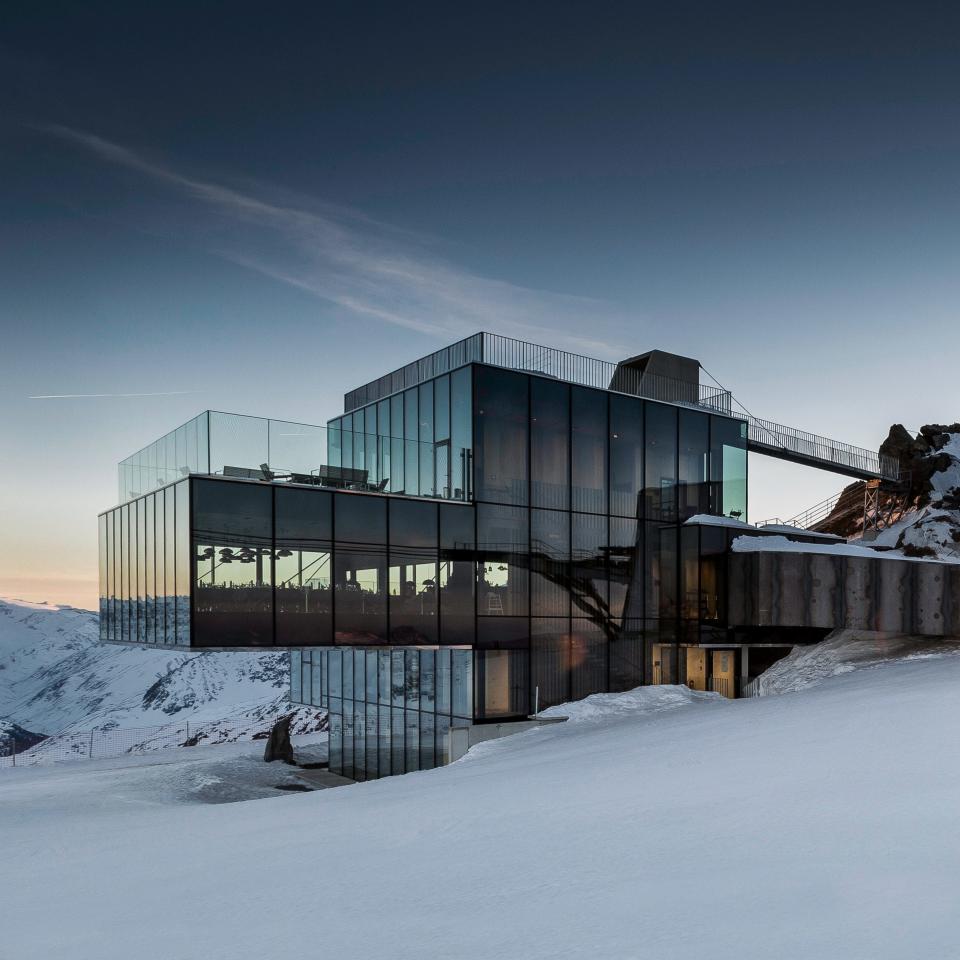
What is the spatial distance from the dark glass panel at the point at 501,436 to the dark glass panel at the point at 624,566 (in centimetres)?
409

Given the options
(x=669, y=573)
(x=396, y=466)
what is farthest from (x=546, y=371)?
(x=669, y=573)

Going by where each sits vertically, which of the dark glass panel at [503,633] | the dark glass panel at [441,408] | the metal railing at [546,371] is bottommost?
the dark glass panel at [503,633]

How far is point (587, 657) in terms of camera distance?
2600 cm

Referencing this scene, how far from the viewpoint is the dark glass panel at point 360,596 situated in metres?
21.6

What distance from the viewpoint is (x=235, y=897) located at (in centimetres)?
705

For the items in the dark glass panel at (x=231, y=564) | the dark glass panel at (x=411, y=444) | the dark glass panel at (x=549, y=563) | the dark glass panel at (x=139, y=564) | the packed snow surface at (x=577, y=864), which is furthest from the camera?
the dark glass panel at (x=411, y=444)

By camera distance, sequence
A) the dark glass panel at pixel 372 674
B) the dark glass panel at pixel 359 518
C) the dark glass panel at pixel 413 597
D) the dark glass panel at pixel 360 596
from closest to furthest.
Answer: the dark glass panel at pixel 360 596 → the dark glass panel at pixel 359 518 → the dark glass panel at pixel 413 597 → the dark glass panel at pixel 372 674

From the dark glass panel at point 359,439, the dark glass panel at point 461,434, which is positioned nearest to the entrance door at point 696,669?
the dark glass panel at point 461,434

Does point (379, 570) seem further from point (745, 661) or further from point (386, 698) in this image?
point (745, 661)

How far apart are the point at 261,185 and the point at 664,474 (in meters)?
18.8

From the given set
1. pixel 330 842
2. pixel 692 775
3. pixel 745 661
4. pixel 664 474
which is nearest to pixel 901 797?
pixel 692 775

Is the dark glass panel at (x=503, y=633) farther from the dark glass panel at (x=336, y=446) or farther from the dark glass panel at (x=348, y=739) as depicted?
the dark glass panel at (x=348, y=739)

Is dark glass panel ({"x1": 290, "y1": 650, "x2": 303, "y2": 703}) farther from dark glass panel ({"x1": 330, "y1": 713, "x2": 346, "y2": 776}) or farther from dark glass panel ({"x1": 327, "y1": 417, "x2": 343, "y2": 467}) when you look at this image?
dark glass panel ({"x1": 327, "y1": 417, "x2": 343, "y2": 467})

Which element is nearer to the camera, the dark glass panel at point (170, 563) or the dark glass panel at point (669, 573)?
the dark glass panel at point (170, 563)
